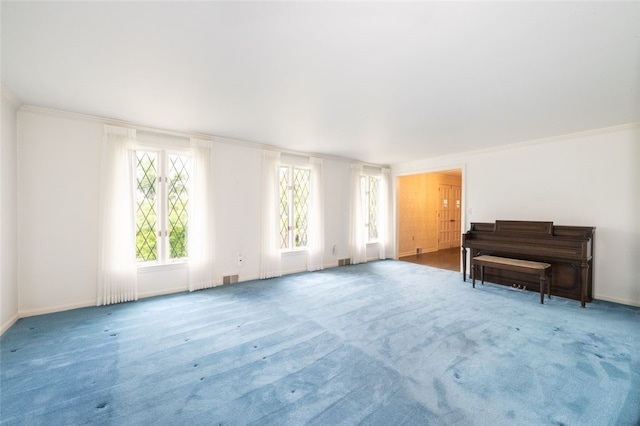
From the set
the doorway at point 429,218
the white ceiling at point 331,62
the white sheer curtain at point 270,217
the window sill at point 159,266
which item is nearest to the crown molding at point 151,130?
the white ceiling at point 331,62

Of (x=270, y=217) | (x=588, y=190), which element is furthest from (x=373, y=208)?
(x=588, y=190)

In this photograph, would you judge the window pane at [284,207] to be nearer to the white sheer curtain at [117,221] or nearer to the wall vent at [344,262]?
the wall vent at [344,262]

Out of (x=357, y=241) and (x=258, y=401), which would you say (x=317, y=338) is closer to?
(x=258, y=401)

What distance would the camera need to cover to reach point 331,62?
2189 mm

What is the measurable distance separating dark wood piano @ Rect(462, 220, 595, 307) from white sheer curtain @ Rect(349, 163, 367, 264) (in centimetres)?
231

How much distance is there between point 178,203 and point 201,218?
1.41ft

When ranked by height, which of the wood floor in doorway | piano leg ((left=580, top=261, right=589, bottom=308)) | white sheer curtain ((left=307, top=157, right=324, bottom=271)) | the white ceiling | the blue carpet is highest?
the white ceiling

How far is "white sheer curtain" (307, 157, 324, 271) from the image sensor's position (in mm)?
5586

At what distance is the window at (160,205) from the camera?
394 centimetres

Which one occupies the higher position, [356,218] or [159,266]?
[356,218]

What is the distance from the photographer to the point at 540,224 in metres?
4.09

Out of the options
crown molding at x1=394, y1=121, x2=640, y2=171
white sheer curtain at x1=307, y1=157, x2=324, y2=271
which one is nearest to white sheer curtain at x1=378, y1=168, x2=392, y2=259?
crown molding at x1=394, y1=121, x2=640, y2=171

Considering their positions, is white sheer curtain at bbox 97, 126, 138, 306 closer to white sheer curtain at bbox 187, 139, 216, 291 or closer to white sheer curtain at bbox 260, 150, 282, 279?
white sheer curtain at bbox 187, 139, 216, 291

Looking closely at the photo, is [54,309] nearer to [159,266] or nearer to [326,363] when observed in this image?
[159,266]
